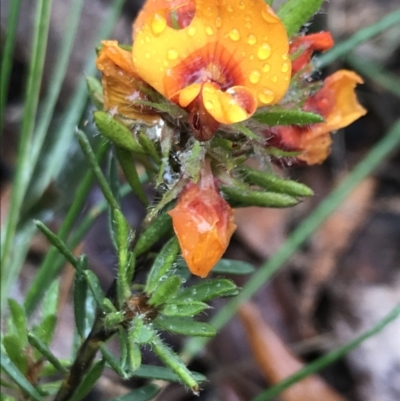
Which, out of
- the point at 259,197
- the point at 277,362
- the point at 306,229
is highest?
the point at 259,197

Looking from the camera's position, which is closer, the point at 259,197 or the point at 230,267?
the point at 259,197

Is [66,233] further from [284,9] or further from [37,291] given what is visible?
[284,9]

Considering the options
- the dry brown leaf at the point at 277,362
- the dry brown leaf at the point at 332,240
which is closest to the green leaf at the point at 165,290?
the dry brown leaf at the point at 277,362

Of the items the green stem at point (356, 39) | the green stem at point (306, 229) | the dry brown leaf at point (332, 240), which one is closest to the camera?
the green stem at point (356, 39)

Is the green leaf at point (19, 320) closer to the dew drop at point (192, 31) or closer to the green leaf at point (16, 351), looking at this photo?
the green leaf at point (16, 351)

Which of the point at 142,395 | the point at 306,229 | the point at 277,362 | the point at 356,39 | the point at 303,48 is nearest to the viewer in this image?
the point at 303,48

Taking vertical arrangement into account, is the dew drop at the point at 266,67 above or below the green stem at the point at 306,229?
above

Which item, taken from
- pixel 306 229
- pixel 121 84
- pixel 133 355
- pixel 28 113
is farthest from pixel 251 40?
pixel 306 229

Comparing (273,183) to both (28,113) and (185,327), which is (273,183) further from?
(28,113)
